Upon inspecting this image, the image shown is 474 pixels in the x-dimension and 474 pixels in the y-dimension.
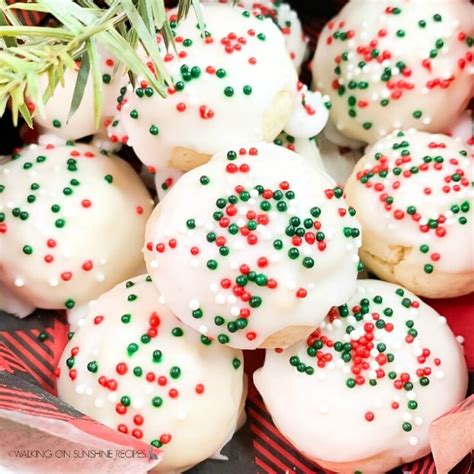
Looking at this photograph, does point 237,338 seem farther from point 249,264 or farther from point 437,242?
point 437,242

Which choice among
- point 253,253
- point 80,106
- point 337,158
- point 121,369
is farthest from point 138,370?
point 337,158

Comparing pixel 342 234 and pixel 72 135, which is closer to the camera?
pixel 342 234

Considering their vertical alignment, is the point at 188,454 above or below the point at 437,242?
below

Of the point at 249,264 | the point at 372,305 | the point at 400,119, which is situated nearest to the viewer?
the point at 249,264

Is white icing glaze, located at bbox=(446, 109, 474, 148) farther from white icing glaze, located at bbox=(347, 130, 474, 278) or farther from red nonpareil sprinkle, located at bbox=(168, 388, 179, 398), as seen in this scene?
red nonpareil sprinkle, located at bbox=(168, 388, 179, 398)

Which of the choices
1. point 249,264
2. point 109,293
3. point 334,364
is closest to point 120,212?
point 109,293

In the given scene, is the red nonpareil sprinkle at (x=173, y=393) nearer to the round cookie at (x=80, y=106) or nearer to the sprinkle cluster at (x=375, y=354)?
the sprinkle cluster at (x=375, y=354)

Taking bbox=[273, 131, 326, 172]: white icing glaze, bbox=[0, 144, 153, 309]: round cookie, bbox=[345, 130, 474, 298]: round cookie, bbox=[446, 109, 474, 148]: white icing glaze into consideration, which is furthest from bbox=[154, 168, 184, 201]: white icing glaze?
bbox=[446, 109, 474, 148]: white icing glaze
